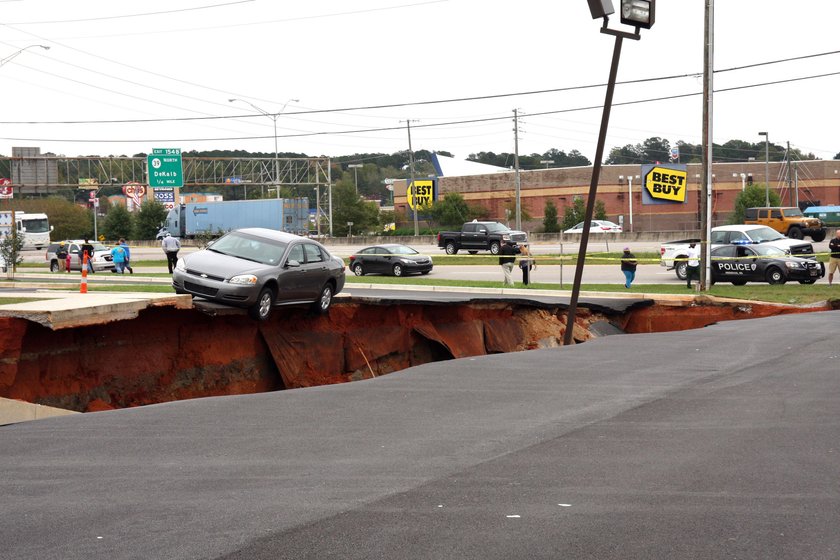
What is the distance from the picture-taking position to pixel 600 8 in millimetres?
16672

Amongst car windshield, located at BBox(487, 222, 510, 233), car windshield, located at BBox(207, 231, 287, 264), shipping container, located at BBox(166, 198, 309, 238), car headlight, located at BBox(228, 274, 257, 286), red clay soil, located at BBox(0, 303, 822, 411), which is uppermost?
shipping container, located at BBox(166, 198, 309, 238)

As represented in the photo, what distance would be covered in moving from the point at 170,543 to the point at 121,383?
10079 mm

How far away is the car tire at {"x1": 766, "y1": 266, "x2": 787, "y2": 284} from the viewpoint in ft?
98.2

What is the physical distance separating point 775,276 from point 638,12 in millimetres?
16168

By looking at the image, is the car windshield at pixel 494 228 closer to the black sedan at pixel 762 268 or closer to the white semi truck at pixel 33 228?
the black sedan at pixel 762 268

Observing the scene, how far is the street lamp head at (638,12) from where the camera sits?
1659cm

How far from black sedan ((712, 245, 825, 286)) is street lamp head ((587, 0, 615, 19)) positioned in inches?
620

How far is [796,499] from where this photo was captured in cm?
651

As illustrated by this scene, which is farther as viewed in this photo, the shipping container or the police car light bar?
the shipping container

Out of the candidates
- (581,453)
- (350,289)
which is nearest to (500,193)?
(350,289)

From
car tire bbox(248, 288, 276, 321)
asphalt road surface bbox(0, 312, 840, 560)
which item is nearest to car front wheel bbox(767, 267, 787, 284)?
asphalt road surface bbox(0, 312, 840, 560)

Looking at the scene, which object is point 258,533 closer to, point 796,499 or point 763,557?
point 763,557

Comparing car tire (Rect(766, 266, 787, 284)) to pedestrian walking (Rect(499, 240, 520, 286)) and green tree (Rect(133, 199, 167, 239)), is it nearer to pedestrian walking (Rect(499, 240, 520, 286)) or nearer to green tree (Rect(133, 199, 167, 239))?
pedestrian walking (Rect(499, 240, 520, 286))

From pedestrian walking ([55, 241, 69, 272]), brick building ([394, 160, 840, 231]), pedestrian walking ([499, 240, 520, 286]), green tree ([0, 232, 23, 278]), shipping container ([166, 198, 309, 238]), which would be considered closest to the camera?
pedestrian walking ([499, 240, 520, 286])
